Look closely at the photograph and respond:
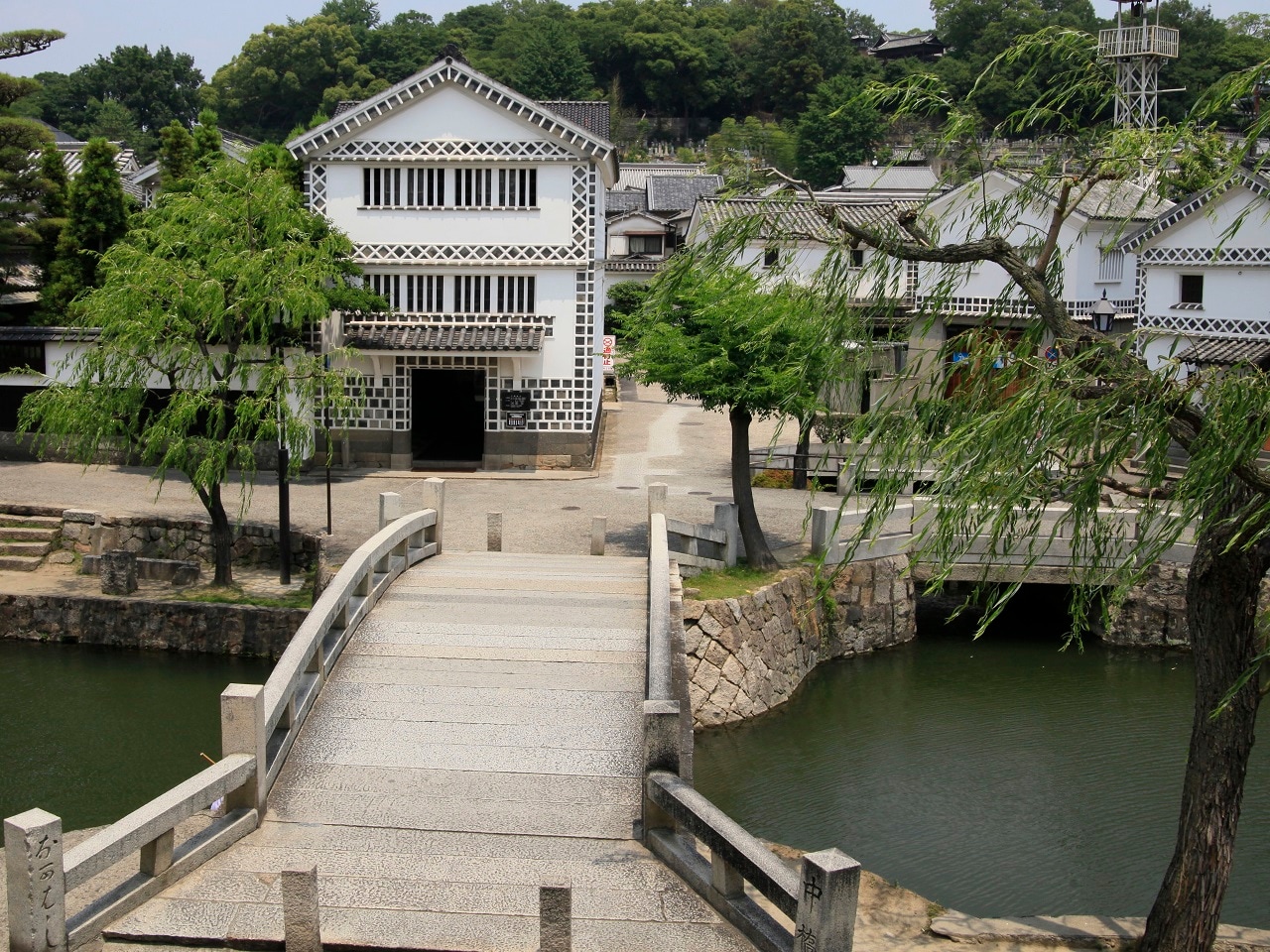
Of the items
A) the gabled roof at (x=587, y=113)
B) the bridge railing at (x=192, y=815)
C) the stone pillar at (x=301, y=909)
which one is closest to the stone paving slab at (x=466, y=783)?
the bridge railing at (x=192, y=815)

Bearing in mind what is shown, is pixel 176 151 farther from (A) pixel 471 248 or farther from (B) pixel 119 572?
(B) pixel 119 572

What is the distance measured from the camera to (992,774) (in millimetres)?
15664

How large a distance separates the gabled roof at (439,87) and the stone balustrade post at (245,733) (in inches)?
734

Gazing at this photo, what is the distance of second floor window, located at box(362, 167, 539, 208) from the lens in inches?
1048

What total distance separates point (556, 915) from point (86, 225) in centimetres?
2261

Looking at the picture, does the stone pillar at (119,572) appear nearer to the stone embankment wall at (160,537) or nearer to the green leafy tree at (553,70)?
the stone embankment wall at (160,537)

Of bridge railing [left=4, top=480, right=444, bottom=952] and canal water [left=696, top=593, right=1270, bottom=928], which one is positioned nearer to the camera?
bridge railing [left=4, top=480, right=444, bottom=952]

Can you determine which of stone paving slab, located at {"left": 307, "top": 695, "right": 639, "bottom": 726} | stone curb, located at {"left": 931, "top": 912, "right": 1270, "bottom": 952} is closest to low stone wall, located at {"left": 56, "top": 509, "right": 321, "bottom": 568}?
stone paving slab, located at {"left": 307, "top": 695, "right": 639, "bottom": 726}

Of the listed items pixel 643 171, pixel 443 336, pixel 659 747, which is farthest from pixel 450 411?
pixel 643 171

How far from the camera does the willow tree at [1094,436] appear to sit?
7887 millimetres

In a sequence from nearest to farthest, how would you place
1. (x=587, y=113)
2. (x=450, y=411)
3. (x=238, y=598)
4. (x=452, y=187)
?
(x=238, y=598)
(x=452, y=187)
(x=450, y=411)
(x=587, y=113)

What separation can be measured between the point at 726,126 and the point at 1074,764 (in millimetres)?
69739

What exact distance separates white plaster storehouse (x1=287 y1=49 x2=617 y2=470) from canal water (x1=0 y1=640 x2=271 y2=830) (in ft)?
30.1

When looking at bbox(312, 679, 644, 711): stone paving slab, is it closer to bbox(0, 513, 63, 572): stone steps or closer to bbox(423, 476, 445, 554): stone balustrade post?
bbox(423, 476, 445, 554): stone balustrade post
